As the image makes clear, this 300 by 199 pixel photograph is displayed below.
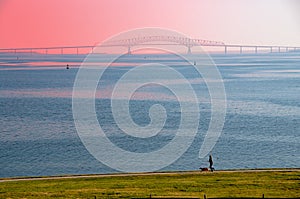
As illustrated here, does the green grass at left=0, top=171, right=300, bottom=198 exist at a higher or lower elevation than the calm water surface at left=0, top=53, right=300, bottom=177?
lower

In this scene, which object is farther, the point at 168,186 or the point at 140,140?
the point at 140,140

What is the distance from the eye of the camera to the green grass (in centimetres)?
3591

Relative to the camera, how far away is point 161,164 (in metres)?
58.9

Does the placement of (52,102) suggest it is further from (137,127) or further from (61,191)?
(61,191)

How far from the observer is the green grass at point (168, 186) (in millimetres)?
35906

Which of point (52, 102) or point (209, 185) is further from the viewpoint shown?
point (52, 102)

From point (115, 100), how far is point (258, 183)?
283 ft

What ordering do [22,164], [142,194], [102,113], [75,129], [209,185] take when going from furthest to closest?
[102,113]
[75,129]
[22,164]
[209,185]
[142,194]

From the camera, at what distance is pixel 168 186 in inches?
1517

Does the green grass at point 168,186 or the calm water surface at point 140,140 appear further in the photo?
the calm water surface at point 140,140

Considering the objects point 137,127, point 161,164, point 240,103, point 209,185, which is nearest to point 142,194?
point 209,185

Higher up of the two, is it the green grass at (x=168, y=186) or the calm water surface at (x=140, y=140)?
the calm water surface at (x=140, y=140)

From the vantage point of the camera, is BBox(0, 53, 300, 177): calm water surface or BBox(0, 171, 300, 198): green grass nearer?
BBox(0, 171, 300, 198): green grass

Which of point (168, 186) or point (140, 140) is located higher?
point (140, 140)
